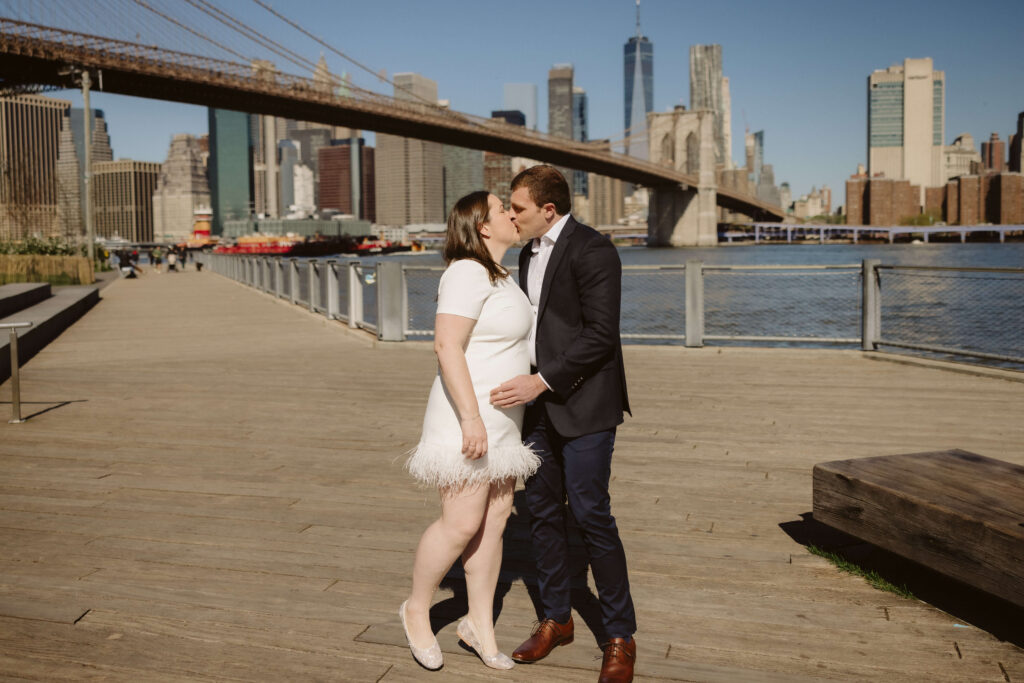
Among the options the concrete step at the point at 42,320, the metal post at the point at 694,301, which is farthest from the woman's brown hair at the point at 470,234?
the metal post at the point at 694,301

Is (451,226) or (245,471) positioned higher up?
(451,226)

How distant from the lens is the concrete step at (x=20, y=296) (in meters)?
12.8

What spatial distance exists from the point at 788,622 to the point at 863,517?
0.51 m

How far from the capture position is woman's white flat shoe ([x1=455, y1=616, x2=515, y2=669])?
8.91 feet

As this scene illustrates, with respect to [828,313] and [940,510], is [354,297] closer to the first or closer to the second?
[940,510]

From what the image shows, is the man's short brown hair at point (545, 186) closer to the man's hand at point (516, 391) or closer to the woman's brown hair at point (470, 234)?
the woman's brown hair at point (470, 234)

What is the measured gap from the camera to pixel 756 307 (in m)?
27.2

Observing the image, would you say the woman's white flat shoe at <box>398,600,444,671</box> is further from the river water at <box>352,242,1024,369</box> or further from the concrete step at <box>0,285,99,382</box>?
the river water at <box>352,242,1024,369</box>

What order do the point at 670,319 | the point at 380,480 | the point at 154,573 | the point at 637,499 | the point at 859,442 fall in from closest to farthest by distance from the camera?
1. the point at 154,573
2. the point at 637,499
3. the point at 380,480
4. the point at 859,442
5. the point at 670,319

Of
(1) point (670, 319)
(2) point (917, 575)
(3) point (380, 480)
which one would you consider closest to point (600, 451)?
(2) point (917, 575)

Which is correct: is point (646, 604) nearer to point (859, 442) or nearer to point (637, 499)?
point (637, 499)

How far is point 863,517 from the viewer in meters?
3.28

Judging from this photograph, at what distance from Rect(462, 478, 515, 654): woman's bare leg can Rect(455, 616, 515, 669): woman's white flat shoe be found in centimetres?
3

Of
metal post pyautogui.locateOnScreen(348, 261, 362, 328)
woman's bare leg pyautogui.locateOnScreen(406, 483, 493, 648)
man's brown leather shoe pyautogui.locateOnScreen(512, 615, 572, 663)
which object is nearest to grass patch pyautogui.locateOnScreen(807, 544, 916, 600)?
man's brown leather shoe pyautogui.locateOnScreen(512, 615, 572, 663)
